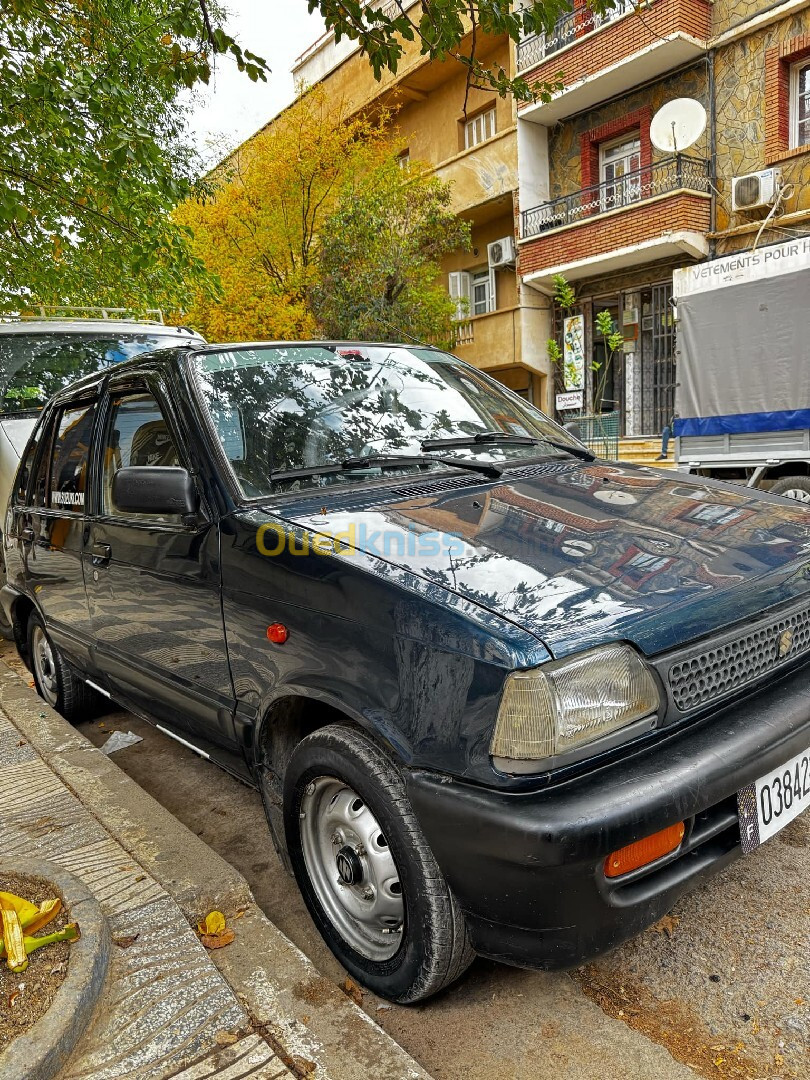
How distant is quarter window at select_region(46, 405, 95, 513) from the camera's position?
3.64 metres

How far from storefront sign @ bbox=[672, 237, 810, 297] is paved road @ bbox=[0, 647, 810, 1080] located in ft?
23.0

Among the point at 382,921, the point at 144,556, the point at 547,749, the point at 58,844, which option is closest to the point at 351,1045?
the point at 382,921

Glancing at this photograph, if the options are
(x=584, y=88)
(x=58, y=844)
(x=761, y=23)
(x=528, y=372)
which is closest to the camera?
(x=58, y=844)

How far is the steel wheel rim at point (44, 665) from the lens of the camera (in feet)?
15.0

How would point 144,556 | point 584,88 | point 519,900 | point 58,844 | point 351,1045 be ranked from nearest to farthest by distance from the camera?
1. point 519,900
2. point 351,1045
3. point 58,844
4. point 144,556
5. point 584,88

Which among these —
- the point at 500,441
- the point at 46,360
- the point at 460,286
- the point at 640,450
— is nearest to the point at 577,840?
the point at 500,441

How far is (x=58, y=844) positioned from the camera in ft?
8.93

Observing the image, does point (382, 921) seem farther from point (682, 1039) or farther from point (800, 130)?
point (800, 130)

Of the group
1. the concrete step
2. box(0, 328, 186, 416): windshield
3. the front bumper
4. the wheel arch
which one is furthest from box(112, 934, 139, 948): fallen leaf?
the concrete step

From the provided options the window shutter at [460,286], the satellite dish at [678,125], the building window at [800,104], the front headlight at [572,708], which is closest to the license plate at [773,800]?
the front headlight at [572,708]

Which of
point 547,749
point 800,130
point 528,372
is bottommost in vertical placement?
point 547,749

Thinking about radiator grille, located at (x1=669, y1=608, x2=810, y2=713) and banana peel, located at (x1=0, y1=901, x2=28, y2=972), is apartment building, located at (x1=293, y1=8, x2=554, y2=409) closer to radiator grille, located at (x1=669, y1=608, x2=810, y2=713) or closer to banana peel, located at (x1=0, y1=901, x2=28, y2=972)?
radiator grille, located at (x1=669, y1=608, x2=810, y2=713)

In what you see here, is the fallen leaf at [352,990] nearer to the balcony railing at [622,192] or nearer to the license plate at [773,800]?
the license plate at [773,800]

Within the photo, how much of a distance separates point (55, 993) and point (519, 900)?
1.20 meters
